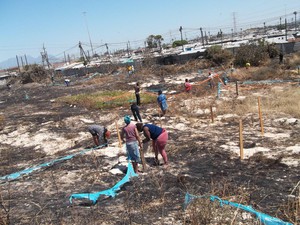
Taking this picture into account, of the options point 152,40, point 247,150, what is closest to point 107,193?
point 247,150

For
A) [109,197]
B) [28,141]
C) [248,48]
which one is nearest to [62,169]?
[109,197]

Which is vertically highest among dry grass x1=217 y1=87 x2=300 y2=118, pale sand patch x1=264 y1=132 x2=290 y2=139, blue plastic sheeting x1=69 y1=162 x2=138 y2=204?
blue plastic sheeting x1=69 y1=162 x2=138 y2=204

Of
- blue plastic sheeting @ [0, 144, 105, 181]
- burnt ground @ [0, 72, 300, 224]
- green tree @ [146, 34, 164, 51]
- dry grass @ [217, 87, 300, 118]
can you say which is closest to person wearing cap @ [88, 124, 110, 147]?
blue plastic sheeting @ [0, 144, 105, 181]

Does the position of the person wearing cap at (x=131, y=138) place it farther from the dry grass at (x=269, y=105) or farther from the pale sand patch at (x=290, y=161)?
the dry grass at (x=269, y=105)

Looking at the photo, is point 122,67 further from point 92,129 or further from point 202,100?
point 92,129

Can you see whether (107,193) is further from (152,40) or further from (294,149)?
(152,40)

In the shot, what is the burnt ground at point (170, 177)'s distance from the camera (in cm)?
475

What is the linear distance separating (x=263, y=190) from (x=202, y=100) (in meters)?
9.54

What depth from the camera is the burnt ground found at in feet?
15.6

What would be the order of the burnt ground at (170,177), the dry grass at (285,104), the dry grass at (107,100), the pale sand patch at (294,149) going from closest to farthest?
the burnt ground at (170,177), the pale sand patch at (294,149), the dry grass at (285,104), the dry grass at (107,100)

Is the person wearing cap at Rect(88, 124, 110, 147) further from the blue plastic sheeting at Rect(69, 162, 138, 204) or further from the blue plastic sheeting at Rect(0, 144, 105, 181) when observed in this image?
the blue plastic sheeting at Rect(69, 162, 138, 204)

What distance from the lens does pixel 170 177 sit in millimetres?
6445

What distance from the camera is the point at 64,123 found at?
43.2 feet

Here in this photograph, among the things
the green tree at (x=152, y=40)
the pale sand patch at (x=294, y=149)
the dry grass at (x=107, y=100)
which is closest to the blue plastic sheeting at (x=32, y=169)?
the pale sand patch at (x=294, y=149)
